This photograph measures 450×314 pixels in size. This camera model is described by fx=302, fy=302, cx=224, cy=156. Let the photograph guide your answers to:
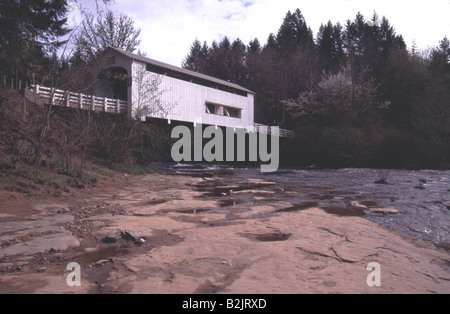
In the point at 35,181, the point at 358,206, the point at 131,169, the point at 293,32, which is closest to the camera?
the point at 358,206

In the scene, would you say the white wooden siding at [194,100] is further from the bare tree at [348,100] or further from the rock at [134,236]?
the rock at [134,236]

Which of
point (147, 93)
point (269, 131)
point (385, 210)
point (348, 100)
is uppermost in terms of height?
point (348, 100)

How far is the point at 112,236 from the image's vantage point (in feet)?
12.9

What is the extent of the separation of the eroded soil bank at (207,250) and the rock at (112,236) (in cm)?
2

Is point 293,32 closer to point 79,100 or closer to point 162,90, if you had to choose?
point 162,90

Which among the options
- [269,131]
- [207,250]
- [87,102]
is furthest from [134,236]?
[269,131]

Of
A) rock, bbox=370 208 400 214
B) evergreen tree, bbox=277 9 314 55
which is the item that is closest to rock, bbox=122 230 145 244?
rock, bbox=370 208 400 214

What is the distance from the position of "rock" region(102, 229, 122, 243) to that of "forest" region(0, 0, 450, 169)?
794cm

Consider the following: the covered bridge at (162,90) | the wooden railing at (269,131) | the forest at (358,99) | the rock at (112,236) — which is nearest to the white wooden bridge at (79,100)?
the covered bridge at (162,90)

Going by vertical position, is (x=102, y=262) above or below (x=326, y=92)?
below

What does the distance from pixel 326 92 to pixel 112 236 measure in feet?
98.2
